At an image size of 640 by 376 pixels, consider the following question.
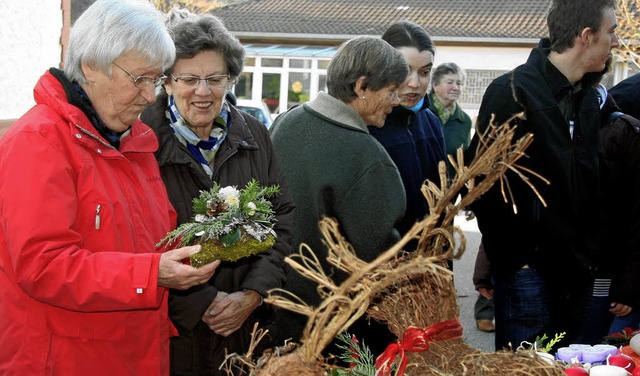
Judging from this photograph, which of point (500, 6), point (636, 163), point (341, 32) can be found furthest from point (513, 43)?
point (636, 163)

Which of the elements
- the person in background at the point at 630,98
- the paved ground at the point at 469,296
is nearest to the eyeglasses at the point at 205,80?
the paved ground at the point at 469,296

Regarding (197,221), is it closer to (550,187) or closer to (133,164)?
(133,164)

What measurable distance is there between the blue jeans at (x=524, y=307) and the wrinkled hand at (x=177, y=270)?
1622mm

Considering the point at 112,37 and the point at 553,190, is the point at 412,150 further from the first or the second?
the point at 112,37

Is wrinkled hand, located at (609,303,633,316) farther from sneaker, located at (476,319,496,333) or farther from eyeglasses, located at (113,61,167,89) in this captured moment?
sneaker, located at (476,319,496,333)

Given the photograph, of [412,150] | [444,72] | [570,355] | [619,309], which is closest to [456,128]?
[444,72]

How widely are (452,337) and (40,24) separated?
7216 mm

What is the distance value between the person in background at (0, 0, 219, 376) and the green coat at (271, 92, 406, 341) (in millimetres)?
952

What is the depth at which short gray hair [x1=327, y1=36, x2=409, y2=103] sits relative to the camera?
3668mm

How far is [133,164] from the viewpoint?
8.64 feet

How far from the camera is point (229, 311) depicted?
2.87 m

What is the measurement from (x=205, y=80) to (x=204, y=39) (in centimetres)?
15

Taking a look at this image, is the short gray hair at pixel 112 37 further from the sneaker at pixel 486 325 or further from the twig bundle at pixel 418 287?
the sneaker at pixel 486 325

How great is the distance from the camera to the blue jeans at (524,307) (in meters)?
3.51
